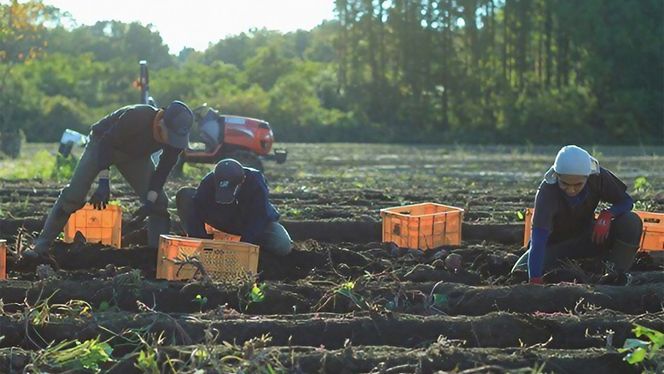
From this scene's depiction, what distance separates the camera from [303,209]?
1273 cm

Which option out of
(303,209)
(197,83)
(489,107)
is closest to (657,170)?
(303,209)

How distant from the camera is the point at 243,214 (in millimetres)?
8656

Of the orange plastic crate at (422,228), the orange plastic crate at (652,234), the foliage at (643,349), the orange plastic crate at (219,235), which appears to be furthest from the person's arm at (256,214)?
the foliage at (643,349)

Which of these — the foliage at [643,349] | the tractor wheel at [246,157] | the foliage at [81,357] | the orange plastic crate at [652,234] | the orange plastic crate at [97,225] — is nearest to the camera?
the foliage at [643,349]

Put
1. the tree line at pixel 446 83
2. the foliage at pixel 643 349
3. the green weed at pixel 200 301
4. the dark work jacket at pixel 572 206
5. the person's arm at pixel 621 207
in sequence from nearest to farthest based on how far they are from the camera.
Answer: the foliage at pixel 643 349 → the green weed at pixel 200 301 → the dark work jacket at pixel 572 206 → the person's arm at pixel 621 207 → the tree line at pixel 446 83

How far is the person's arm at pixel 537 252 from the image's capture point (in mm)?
7352

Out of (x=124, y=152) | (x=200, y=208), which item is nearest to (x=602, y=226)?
(x=200, y=208)

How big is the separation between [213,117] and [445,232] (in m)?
9.79

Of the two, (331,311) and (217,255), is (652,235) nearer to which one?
(331,311)

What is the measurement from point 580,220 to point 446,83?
4267cm

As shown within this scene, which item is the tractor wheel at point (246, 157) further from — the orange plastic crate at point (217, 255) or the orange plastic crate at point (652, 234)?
the orange plastic crate at point (217, 255)

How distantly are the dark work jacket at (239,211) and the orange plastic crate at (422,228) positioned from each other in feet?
4.31

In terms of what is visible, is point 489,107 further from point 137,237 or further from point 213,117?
point 137,237

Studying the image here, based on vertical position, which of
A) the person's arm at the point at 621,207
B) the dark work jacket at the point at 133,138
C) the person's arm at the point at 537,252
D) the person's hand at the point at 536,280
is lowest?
the person's hand at the point at 536,280
